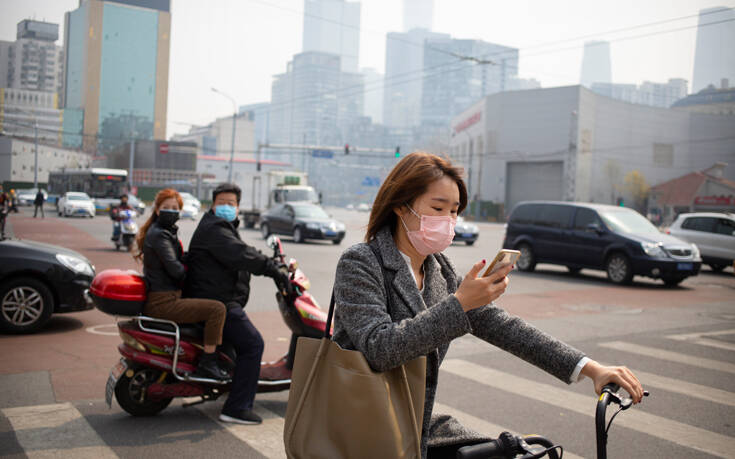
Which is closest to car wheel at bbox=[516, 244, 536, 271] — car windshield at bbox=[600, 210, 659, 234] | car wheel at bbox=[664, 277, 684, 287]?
car windshield at bbox=[600, 210, 659, 234]

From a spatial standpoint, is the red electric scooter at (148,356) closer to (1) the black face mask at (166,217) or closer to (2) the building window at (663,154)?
(1) the black face mask at (166,217)

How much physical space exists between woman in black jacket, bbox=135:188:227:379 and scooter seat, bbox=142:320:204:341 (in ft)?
0.24

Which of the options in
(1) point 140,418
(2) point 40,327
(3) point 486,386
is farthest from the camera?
(2) point 40,327

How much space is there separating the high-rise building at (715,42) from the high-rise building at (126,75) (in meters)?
101


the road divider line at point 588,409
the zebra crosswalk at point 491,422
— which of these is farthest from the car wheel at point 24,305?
the road divider line at point 588,409

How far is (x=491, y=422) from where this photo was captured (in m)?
5.05

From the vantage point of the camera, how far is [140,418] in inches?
196

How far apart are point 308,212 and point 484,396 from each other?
21.1m

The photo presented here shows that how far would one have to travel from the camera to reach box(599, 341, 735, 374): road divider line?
7082mm

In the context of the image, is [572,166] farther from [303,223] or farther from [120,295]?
[120,295]

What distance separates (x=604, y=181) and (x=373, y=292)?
76443 mm

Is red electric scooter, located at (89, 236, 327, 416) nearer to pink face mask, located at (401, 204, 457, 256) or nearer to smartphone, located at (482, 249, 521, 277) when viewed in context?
pink face mask, located at (401, 204, 457, 256)

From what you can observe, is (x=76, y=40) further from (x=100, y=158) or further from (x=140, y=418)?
(x=140, y=418)

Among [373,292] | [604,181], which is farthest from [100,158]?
[373,292]
